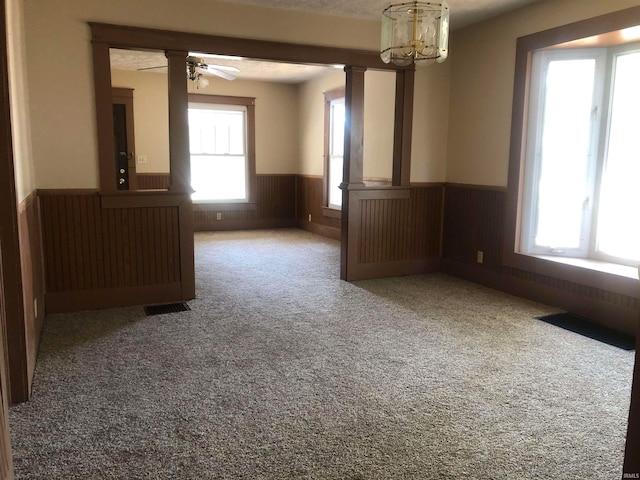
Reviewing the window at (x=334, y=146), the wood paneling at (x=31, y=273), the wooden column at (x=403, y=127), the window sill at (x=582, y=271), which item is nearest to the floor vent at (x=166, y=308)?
the wood paneling at (x=31, y=273)

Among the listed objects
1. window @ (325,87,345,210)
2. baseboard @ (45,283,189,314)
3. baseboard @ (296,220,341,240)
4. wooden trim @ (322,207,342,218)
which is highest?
window @ (325,87,345,210)

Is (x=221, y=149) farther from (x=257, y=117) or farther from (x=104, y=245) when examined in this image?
(x=104, y=245)

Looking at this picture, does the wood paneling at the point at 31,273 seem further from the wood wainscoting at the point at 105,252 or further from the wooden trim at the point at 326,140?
the wooden trim at the point at 326,140

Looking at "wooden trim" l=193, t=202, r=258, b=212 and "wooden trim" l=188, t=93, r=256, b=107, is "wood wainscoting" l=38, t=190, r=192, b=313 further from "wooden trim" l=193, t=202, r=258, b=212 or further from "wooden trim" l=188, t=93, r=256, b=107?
"wooden trim" l=188, t=93, r=256, b=107

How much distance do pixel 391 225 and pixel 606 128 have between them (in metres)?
2.13

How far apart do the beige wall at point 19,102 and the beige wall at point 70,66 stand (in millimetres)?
130

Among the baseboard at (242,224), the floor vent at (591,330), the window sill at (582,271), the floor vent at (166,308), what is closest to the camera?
the floor vent at (591,330)

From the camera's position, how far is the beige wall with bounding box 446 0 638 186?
4141 millimetres

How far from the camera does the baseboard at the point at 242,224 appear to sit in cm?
803

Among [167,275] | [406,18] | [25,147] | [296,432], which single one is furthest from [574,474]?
[25,147]

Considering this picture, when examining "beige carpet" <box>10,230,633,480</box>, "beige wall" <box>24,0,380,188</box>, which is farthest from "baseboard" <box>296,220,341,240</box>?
"beige wall" <box>24,0,380,188</box>

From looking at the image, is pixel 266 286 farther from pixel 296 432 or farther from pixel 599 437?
pixel 599 437

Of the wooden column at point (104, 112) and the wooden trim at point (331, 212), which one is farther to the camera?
the wooden trim at point (331, 212)

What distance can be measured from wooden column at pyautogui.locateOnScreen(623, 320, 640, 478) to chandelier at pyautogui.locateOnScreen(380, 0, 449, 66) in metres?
2.12
